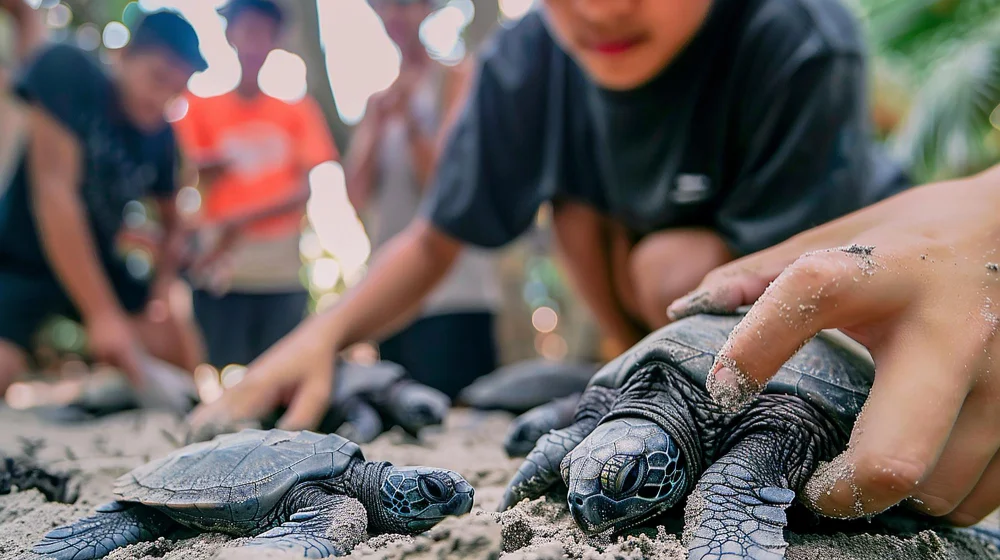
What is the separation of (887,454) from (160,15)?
8.36ft

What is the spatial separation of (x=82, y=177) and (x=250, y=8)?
923mm

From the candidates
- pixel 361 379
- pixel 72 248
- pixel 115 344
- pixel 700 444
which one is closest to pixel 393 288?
pixel 361 379

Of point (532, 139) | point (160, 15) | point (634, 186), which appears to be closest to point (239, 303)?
point (160, 15)

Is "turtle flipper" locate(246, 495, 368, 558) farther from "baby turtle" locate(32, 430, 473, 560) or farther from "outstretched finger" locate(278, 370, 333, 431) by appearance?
"outstretched finger" locate(278, 370, 333, 431)

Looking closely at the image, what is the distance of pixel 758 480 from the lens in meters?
0.77

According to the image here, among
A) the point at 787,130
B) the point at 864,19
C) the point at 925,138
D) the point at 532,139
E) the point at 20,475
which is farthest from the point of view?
the point at 864,19

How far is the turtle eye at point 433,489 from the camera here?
2.72 feet

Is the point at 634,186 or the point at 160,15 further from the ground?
the point at 160,15

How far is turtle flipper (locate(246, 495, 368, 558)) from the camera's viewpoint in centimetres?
71

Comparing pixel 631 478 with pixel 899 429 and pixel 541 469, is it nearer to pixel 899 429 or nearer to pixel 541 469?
pixel 541 469

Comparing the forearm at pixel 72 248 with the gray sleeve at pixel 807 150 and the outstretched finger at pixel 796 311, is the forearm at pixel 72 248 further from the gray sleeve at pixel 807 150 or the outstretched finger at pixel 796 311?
the outstretched finger at pixel 796 311

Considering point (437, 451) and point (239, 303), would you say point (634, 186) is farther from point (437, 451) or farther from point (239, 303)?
point (239, 303)

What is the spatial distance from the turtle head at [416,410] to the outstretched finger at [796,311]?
1081mm

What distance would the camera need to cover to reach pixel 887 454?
666mm
